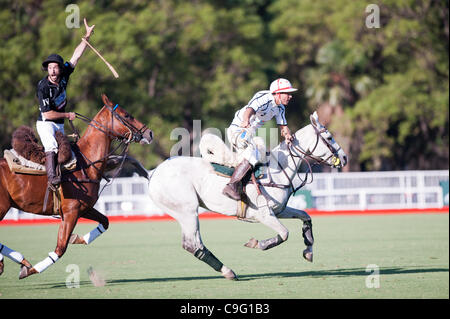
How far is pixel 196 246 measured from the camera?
9.13m

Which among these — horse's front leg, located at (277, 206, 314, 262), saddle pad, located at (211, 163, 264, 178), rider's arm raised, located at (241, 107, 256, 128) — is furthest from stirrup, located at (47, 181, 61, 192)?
horse's front leg, located at (277, 206, 314, 262)

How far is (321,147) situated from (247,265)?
2405mm

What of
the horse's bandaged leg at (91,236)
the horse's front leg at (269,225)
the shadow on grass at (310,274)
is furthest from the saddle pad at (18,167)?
the horse's front leg at (269,225)

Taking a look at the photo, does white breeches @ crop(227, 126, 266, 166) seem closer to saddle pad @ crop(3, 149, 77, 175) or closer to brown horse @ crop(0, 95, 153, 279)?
brown horse @ crop(0, 95, 153, 279)

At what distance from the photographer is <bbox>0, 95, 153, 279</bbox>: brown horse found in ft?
29.0

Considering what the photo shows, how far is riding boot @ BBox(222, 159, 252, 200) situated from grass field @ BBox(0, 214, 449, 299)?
1137 mm

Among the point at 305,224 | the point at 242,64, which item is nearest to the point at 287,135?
the point at 305,224

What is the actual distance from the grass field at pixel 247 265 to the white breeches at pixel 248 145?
5.33 ft

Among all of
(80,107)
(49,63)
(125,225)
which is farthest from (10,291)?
(80,107)

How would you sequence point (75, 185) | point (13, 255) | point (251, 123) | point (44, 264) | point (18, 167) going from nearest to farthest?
point (44, 264) < point (13, 255) < point (18, 167) < point (75, 185) < point (251, 123)

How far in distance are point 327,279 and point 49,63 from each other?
15.1 ft

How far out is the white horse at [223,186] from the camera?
9172mm

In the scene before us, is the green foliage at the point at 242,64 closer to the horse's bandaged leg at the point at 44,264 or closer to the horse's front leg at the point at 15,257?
the horse's front leg at the point at 15,257

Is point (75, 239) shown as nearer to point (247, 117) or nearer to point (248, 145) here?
point (248, 145)
